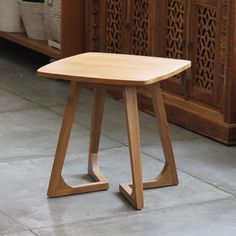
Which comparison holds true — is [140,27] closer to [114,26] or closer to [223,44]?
[114,26]

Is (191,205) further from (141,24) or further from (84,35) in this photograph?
(84,35)

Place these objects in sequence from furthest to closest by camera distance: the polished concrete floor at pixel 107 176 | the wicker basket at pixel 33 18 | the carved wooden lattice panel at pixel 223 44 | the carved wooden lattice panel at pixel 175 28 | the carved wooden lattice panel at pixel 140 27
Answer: the wicker basket at pixel 33 18 → the carved wooden lattice panel at pixel 140 27 → the carved wooden lattice panel at pixel 175 28 → the carved wooden lattice panel at pixel 223 44 → the polished concrete floor at pixel 107 176

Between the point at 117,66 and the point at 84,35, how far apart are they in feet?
6.36

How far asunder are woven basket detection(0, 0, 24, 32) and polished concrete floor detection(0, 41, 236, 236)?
100cm

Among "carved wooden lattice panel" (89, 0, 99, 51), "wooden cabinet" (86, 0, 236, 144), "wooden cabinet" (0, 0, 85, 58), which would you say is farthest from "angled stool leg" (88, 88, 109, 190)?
"wooden cabinet" (0, 0, 85, 58)

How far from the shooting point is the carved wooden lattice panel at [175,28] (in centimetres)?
421

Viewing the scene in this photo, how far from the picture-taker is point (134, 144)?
3.06m

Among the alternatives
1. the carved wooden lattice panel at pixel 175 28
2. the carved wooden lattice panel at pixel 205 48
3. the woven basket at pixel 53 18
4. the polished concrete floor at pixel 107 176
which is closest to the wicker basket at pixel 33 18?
the woven basket at pixel 53 18

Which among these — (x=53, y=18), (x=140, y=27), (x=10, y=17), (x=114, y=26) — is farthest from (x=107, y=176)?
(x=10, y=17)

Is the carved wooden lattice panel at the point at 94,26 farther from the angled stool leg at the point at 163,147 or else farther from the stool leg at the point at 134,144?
the stool leg at the point at 134,144

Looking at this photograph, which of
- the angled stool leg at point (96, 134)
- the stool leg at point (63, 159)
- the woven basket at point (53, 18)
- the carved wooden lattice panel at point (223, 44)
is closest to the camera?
the stool leg at point (63, 159)

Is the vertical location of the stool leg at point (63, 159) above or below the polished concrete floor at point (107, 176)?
above

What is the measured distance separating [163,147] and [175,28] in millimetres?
1124

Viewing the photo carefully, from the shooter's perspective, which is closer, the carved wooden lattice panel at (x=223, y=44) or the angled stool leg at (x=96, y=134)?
the angled stool leg at (x=96, y=134)
